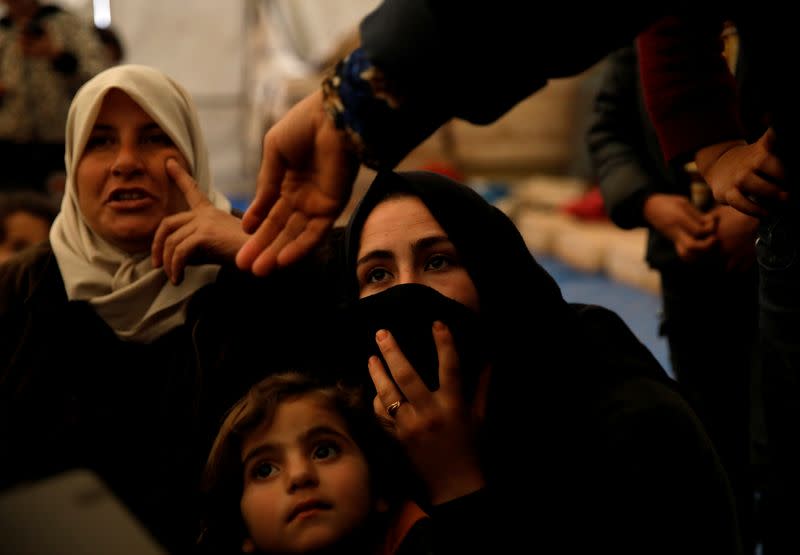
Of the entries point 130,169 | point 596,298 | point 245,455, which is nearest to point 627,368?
point 245,455

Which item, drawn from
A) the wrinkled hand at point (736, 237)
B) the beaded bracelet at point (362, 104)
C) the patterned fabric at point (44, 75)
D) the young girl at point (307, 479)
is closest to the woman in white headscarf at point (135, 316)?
the young girl at point (307, 479)

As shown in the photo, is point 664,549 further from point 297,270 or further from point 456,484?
point 297,270

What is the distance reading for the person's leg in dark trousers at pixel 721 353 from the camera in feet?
6.08

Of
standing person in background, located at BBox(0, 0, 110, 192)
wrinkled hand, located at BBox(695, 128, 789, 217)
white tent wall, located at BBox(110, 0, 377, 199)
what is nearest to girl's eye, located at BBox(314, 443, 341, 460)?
wrinkled hand, located at BBox(695, 128, 789, 217)

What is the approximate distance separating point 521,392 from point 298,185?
1.58 ft

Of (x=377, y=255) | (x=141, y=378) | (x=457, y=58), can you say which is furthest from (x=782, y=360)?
(x=141, y=378)

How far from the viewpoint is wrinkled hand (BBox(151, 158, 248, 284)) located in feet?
5.17

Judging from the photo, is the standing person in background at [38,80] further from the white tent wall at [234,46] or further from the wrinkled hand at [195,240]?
the white tent wall at [234,46]

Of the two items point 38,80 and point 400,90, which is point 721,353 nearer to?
point 400,90

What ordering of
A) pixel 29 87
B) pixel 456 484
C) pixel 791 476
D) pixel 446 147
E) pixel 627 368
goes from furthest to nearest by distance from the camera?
pixel 446 147 < pixel 29 87 < pixel 791 476 < pixel 627 368 < pixel 456 484

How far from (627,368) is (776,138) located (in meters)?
0.45

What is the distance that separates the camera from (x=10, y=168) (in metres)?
3.50

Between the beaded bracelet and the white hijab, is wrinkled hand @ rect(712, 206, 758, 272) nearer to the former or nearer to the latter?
the beaded bracelet

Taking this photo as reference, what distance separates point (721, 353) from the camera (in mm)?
1889
